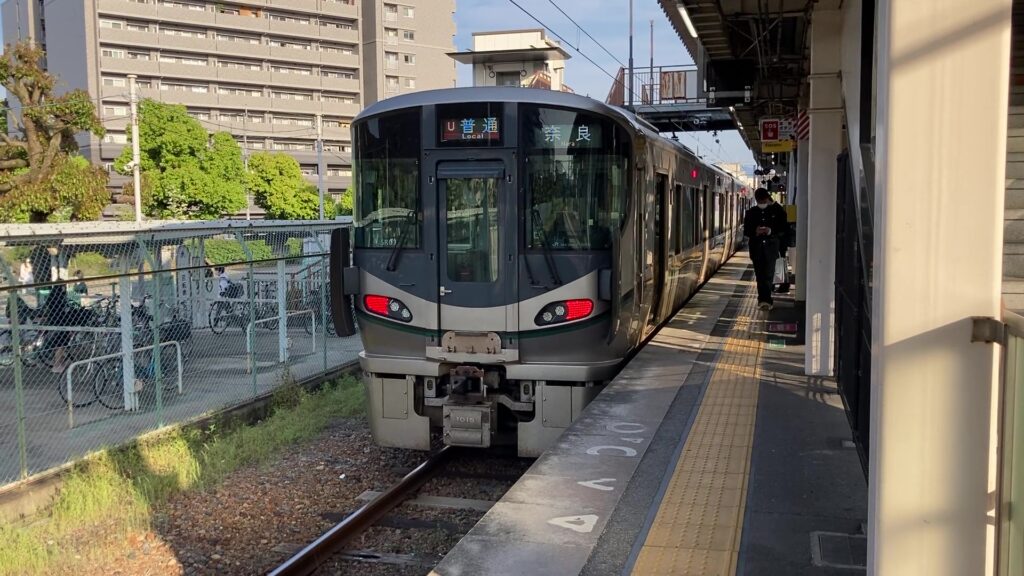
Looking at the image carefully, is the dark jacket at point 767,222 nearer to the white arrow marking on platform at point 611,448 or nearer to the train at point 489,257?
the train at point 489,257

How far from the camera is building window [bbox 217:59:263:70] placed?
65.2m

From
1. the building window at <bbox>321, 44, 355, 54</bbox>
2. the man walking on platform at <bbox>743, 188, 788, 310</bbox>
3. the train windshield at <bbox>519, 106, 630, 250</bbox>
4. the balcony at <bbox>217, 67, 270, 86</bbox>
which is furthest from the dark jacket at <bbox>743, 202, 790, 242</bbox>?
the building window at <bbox>321, 44, 355, 54</bbox>

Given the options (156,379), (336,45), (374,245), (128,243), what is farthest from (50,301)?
(336,45)

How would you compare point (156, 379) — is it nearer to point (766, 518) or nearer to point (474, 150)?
point (474, 150)

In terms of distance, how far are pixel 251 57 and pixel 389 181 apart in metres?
63.5

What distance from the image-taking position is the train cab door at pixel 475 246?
704 centimetres

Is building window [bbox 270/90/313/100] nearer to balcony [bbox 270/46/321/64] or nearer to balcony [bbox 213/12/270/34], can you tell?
balcony [bbox 270/46/321/64]

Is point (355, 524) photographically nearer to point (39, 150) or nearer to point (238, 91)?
point (39, 150)

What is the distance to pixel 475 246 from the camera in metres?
7.13

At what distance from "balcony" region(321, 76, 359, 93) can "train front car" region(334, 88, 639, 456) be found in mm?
65072

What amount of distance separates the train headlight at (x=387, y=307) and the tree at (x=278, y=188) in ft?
142

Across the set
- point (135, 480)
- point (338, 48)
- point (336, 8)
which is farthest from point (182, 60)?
point (135, 480)

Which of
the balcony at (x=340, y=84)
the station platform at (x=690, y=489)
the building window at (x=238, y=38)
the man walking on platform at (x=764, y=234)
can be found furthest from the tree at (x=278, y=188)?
the station platform at (x=690, y=489)

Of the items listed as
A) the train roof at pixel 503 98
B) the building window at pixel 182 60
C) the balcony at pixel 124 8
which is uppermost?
the balcony at pixel 124 8
